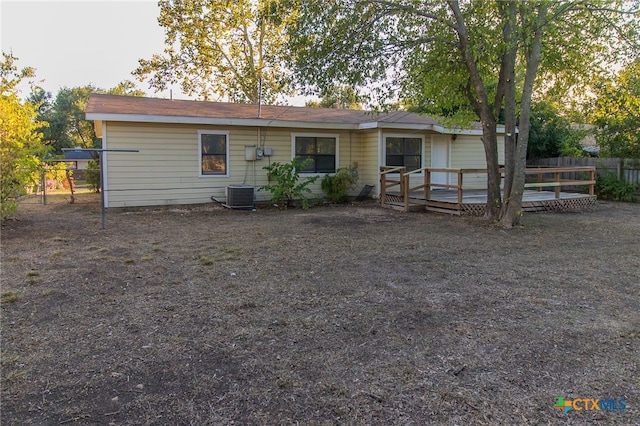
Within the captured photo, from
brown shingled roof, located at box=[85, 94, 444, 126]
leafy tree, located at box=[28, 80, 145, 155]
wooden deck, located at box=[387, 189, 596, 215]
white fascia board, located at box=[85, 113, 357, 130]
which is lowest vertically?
wooden deck, located at box=[387, 189, 596, 215]

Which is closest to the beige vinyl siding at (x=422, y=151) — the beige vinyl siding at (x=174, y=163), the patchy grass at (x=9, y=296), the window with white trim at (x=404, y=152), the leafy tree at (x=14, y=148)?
the window with white trim at (x=404, y=152)

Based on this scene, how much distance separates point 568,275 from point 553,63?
6.29 m

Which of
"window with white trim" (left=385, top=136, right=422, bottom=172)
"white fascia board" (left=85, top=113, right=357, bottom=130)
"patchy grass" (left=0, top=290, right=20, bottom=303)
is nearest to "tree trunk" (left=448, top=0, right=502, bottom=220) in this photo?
"window with white trim" (left=385, top=136, right=422, bottom=172)

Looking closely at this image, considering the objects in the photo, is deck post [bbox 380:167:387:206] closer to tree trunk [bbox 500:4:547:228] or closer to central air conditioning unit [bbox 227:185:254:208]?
central air conditioning unit [bbox 227:185:254:208]

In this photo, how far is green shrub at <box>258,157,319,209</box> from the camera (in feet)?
39.2

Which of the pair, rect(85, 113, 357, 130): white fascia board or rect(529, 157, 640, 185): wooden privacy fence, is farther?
rect(529, 157, 640, 185): wooden privacy fence

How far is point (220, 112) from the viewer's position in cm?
1303

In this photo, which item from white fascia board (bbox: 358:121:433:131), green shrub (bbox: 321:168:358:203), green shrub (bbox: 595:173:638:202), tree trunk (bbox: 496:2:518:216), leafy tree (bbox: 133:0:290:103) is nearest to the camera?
tree trunk (bbox: 496:2:518:216)

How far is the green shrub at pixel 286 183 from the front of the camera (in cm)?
1195

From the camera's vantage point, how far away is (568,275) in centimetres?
539

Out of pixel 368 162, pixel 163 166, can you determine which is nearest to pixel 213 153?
pixel 163 166

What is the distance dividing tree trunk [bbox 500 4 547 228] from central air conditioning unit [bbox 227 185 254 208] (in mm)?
6203

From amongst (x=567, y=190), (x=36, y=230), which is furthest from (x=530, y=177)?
(x=36, y=230)

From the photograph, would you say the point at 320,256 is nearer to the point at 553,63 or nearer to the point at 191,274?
the point at 191,274
